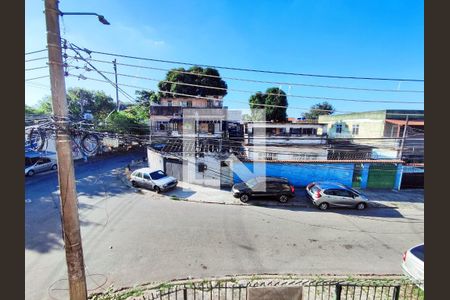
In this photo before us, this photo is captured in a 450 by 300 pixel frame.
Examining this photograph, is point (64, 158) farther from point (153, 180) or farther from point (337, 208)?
point (337, 208)

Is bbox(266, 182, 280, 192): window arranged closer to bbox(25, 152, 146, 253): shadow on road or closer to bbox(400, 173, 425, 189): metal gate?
bbox(25, 152, 146, 253): shadow on road

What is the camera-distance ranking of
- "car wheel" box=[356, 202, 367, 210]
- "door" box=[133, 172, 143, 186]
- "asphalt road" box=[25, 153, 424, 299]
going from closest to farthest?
"asphalt road" box=[25, 153, 424, 299] → "car wheel" box=[356, 202, 367, 210] → "door" box=[133, 172, 143, 186]

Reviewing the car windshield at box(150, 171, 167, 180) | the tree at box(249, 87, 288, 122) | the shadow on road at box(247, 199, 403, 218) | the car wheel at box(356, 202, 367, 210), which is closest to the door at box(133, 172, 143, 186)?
the car windshield at box(150, 171, 167, 180)

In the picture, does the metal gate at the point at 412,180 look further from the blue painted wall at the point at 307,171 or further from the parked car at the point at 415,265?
the parked car at the point at 415,265

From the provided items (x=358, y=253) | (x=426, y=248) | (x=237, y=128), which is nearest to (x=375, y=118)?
(x=237, y=128)

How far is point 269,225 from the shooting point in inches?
354

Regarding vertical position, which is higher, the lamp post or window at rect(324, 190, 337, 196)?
the lamp post

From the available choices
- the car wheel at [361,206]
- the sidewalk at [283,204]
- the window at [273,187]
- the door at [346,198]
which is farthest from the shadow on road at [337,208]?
the window at [273,187]

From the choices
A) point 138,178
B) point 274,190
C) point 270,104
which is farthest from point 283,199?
point 270,104

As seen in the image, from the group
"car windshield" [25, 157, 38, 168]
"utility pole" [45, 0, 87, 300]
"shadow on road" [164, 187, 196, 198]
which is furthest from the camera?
"car windshield" [25, 157, 38, 168]

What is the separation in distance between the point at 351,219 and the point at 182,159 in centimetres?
1045

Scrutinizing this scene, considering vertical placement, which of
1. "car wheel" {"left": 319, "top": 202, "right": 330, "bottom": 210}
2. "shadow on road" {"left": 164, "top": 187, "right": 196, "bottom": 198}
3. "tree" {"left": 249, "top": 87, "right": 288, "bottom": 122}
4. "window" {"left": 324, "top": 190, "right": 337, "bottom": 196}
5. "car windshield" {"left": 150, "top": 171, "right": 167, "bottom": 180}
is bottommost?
"car wheel" {"left": 319, "top": 202, "right": 330, "bottom": 210}

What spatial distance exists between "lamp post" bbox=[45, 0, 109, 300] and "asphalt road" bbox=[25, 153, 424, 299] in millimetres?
1580

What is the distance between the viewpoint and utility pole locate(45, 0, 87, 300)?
3738mm
